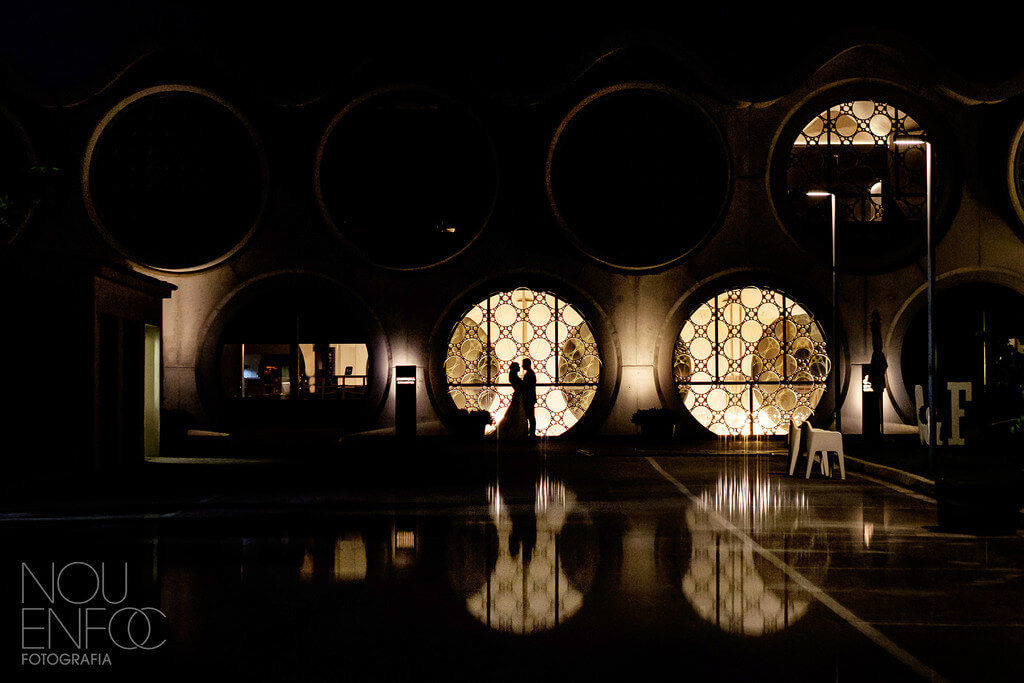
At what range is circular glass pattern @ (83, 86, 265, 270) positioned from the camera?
108 ft

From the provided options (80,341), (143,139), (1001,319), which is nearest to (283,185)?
(143,139)

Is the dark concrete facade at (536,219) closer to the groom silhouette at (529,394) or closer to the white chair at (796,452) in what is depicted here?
the groom silhouette at (529,394)

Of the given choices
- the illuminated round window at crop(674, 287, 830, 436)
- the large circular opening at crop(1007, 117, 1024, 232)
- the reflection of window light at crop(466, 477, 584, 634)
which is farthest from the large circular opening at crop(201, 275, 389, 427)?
the reflection of window light at crop(466, 477, 584, 634)

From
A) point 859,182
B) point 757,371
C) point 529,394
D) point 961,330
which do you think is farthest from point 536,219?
point 961,330

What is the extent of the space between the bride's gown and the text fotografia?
20.5 metres

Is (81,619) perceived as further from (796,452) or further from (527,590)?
(796,452)

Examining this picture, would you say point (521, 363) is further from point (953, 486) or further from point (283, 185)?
point (953, 486)

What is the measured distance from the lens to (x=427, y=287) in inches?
1293

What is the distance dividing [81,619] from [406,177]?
85.1 feet

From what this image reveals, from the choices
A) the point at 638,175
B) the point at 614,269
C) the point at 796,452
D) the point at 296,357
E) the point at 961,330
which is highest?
the point at 638,175

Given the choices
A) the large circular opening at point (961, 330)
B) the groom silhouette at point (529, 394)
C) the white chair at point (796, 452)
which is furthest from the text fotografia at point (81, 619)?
the large circular opening at point (961, 330)

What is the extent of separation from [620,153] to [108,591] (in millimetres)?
26065

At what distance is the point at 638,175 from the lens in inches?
1288

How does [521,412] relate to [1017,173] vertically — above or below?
below
